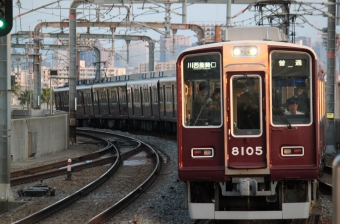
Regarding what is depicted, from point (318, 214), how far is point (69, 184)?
6514mm

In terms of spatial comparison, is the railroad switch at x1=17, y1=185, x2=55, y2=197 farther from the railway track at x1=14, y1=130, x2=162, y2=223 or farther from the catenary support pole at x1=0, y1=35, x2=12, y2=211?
the catenary support pole at x1=0, y1=35, x2=12, y2=211

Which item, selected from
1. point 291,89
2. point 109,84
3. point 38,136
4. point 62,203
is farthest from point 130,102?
point 291,89

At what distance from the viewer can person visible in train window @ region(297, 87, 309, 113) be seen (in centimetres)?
934

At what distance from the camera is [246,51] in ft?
30.7

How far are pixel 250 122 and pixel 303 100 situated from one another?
755mm

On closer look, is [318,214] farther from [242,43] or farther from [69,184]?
[69,184]

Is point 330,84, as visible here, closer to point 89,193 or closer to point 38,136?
point 38,136

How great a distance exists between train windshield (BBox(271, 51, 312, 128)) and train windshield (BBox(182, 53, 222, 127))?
0.75 meters

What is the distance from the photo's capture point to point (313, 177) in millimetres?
9242

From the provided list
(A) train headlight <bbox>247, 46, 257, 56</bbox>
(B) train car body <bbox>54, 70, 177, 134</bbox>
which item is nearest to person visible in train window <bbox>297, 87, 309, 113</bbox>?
(A) train headlight <bbox>247, 46, 257, 56</bbox>

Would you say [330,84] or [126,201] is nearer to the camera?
[126,201]

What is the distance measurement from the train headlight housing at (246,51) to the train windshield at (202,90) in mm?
229

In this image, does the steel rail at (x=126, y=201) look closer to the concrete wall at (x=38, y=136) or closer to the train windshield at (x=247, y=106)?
the train windshield at (x=247, y=106)

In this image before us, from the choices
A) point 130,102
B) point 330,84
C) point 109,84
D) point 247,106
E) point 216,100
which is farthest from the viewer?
point 109,84
